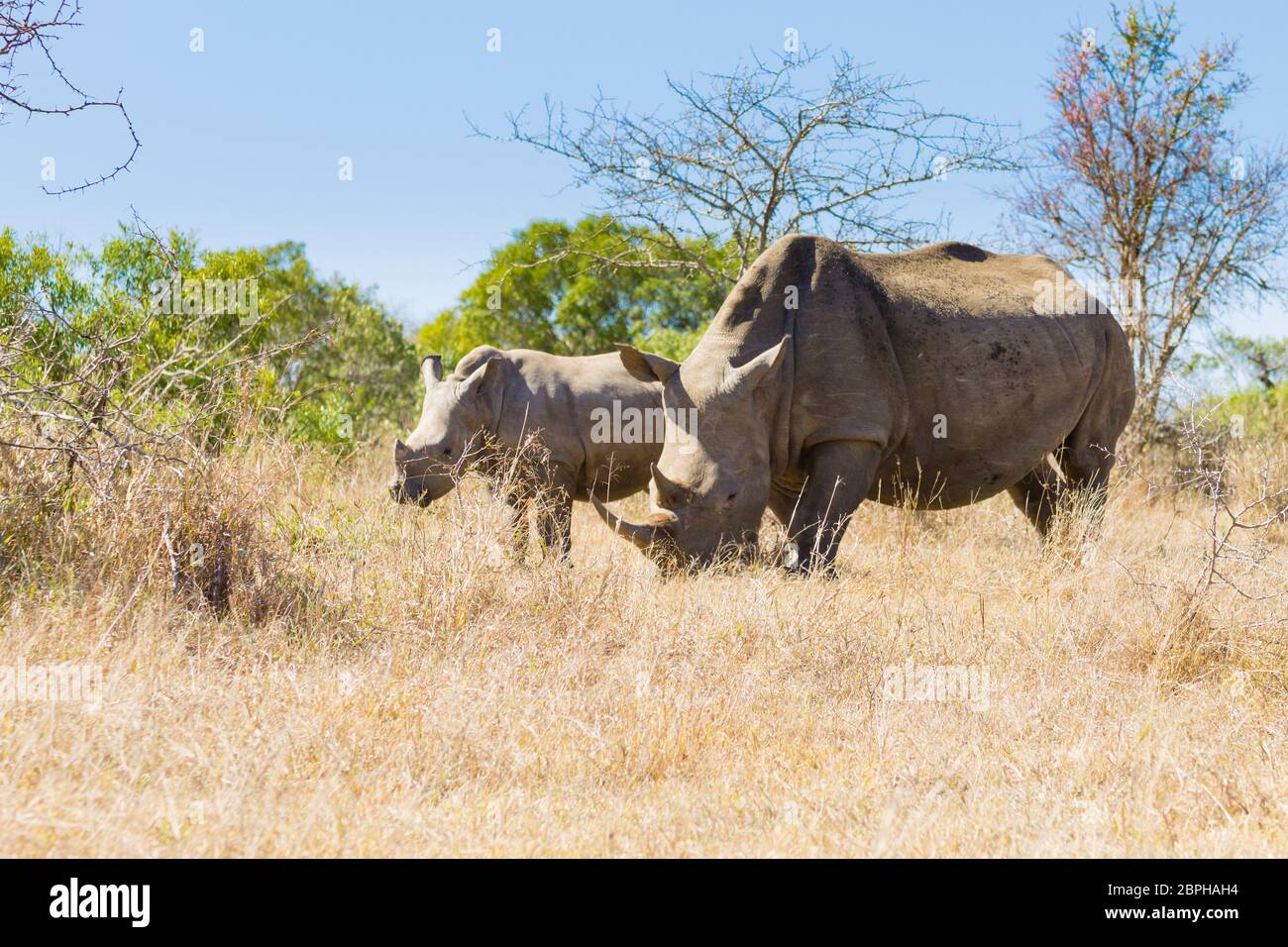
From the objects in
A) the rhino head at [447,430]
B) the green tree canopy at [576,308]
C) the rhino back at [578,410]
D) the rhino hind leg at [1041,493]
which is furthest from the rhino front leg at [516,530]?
the green tree canopy at [576,308]

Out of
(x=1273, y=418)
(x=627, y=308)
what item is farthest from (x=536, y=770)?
(x=627, y=308)

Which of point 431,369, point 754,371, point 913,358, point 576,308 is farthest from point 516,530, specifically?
point 576,308

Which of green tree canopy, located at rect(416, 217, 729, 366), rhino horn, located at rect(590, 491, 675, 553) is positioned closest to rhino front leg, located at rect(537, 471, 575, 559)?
rhino horn, located at rect(590, 491, 675, 553)

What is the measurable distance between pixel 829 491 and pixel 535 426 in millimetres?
2236

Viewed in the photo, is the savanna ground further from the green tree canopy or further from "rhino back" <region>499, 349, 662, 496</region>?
the green tree canopy

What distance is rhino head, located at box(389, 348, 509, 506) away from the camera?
778 centimetres

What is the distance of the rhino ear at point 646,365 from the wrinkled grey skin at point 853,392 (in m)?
0.01

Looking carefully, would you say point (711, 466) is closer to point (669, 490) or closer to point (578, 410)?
point (669, 490)

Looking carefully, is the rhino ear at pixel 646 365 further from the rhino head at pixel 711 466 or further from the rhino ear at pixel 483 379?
the rhino ear at pixel 483 379

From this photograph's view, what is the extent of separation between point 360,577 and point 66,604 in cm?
128

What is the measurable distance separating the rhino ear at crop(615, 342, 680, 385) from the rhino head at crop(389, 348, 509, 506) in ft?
3.84

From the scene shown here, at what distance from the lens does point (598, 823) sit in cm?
335

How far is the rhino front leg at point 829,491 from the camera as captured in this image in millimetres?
6875
